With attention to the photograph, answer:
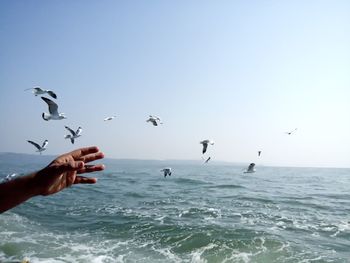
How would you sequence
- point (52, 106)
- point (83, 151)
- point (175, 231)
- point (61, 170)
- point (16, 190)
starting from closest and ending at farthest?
1. point (16, 190)
2. point (61, 170)
3. point (83, 151)
4. point (52, 106)
5. point (175, 231)

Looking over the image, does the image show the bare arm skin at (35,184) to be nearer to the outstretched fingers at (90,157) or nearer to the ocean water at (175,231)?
the outstretched fingers at (90,157)

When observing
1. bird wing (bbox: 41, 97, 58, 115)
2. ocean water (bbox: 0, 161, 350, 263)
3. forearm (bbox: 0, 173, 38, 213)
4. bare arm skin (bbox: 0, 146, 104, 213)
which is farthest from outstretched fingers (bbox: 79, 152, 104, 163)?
ocean water (bbox: 0, 161, 350, 263)

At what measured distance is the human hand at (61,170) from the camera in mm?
2482

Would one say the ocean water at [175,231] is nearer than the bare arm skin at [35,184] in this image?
No

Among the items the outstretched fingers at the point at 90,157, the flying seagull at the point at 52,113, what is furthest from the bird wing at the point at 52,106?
the outstretched fingers at the point at 90,157

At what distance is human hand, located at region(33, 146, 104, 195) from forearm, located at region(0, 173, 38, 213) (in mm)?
33

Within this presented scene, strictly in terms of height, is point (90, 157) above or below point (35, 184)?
above

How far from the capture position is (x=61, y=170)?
252 centimetres

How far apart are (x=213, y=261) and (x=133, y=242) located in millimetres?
3760

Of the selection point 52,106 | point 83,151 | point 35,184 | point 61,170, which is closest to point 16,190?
point 35,184

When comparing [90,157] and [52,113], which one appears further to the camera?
[52,113]

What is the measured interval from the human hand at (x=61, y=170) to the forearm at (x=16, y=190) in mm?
33

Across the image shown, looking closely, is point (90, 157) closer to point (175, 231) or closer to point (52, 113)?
point (52, 113)

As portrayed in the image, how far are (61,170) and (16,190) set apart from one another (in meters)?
0.32
